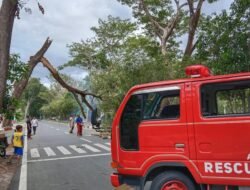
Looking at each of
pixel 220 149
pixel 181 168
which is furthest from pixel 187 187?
pixel 220 149

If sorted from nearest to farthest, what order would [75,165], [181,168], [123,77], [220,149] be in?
1. [220,149]
2. [181,168]
3. [75,165]
4. [123,77]

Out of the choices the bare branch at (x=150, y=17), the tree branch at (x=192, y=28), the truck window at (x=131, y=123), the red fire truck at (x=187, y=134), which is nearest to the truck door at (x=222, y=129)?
the red fire truck at (x=187, y=134)

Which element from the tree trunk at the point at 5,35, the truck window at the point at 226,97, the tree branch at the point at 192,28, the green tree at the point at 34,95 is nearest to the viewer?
the truck window at the point at 226,97

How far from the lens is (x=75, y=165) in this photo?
15.5 meters

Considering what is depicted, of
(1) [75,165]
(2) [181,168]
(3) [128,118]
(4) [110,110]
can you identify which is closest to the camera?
(2) [181,168]

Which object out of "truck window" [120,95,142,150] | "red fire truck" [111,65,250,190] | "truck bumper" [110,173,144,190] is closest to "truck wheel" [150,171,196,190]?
"red fire truck" [111,65,250,190]

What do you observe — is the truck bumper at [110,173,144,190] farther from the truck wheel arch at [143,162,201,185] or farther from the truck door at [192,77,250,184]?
the truck door at [192,77,250,184]

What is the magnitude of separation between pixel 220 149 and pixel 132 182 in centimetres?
179

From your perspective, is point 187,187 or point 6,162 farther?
point 6,162

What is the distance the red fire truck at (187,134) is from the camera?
6.55 meters

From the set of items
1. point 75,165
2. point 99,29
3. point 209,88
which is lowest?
point 75,165

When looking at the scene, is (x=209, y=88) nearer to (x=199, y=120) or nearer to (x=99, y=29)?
(x=199, y=120)

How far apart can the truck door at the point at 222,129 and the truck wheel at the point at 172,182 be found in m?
0.37

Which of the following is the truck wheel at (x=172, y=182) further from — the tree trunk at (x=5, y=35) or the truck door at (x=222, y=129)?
the tree trunk at (x=5, y=35)
